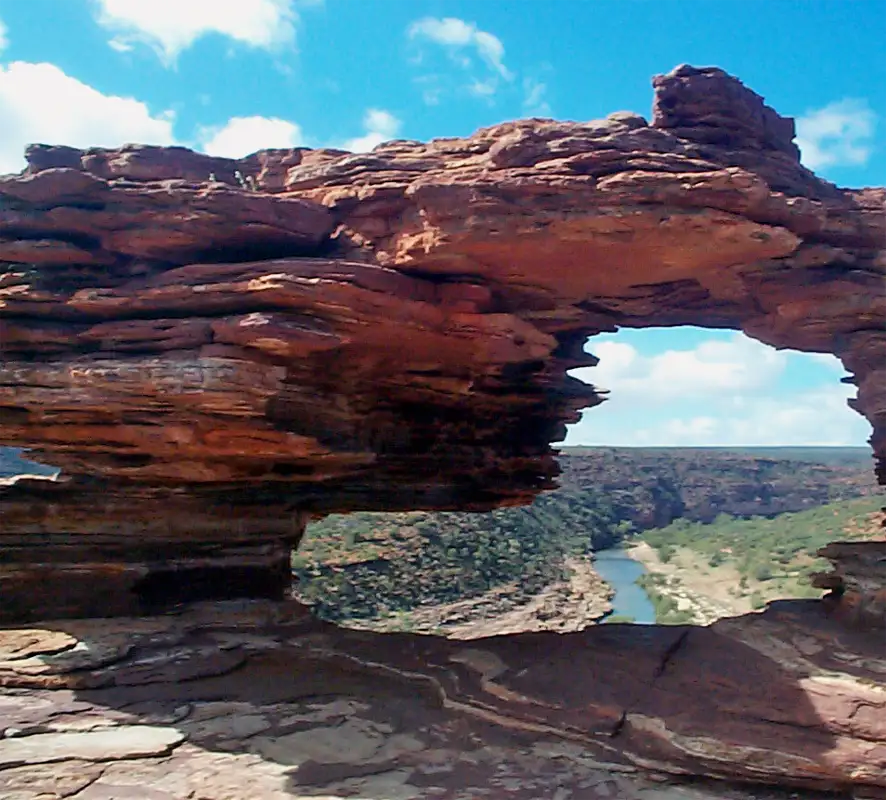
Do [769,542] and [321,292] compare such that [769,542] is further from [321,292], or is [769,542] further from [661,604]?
[321,292]

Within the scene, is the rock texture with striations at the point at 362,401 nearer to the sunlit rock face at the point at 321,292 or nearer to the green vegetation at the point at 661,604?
the sunlit rock face at the point at 321,292

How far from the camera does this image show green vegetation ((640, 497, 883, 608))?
46.6m

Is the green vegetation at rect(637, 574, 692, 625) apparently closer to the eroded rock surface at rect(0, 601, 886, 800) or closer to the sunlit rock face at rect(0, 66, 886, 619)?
the eroded rock surface at rect(0, 601, 886, 800)

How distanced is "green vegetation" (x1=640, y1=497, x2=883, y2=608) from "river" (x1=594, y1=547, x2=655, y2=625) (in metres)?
1.97

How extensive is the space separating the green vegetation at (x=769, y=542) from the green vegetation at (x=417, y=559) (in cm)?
990

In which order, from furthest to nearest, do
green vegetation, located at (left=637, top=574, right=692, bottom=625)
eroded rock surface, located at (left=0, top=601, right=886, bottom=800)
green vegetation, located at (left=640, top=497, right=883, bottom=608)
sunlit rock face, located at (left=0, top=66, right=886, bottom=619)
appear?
green vegetation, located at (left=640, top=497, right=883, bottom=608) < green vegetation, located at (left=637, top=574, right=692, bottom=625) < sunlit rock face, located at (left=0, top=66, right=886, bottom=619) < eroded rock surface, located at (left=0, top=601, right=886, bottom=800)

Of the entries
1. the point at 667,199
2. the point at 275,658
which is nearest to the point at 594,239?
the point at 667,199

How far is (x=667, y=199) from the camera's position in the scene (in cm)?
1250

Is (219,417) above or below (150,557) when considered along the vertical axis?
above

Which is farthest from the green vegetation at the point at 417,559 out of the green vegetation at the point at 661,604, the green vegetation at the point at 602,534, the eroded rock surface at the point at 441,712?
the eroded rock surface at the point at 441,712

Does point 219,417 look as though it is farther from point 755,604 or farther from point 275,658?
point 755,604

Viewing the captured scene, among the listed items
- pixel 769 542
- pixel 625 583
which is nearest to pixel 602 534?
pixel 769 542

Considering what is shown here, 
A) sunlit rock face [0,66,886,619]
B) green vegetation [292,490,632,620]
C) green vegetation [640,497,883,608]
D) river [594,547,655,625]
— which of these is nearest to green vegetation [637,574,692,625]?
river [594,547,655,625]

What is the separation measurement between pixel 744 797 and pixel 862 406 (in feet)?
27.8
